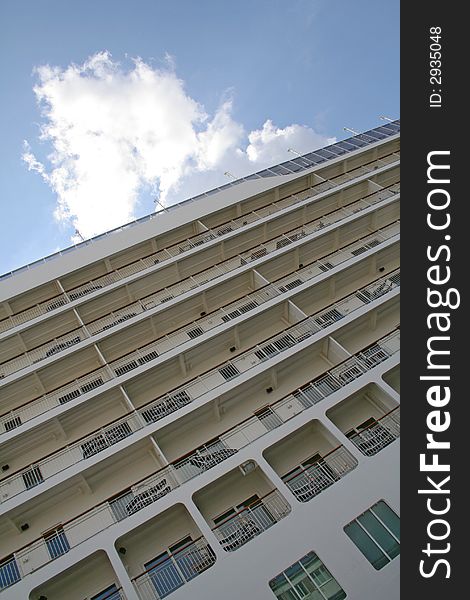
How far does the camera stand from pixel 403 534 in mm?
9570

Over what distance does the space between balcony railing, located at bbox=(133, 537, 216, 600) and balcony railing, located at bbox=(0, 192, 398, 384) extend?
9.01 metres

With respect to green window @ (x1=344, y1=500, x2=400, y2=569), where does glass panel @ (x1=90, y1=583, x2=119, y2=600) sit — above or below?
above

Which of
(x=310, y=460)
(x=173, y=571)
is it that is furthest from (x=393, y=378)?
(x=173, y=571)

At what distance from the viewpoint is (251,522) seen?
1147 cm

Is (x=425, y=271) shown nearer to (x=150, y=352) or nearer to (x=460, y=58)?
(x=460, y=58)

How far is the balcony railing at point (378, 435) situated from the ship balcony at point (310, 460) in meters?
0.72

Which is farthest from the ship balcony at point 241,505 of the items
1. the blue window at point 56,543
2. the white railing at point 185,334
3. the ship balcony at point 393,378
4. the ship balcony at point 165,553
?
the white railing at point 185,334

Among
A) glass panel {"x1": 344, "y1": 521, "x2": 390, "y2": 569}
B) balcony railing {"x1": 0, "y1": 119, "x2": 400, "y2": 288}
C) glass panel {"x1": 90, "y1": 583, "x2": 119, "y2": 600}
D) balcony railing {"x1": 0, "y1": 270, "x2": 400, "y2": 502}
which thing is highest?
balcony railing {"x1": 0, "y1": 119, "x2": 400, "y2": 288}

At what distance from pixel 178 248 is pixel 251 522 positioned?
14.2 m

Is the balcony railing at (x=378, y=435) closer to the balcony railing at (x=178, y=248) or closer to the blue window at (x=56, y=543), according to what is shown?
the blue window at (x=56, y=543)

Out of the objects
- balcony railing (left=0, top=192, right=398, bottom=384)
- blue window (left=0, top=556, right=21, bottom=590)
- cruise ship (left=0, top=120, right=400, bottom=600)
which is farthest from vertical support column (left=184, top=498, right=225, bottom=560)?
balcony railing (left=0, top=192, right=398, bottom=384)

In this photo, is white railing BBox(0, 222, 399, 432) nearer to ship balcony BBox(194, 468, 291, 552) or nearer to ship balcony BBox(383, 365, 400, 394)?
ship balcony BBox(383, 365, 400, 394)

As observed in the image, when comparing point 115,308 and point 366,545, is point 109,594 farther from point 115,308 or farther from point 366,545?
point 115,308

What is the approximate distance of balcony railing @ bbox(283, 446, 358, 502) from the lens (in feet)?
39.2
